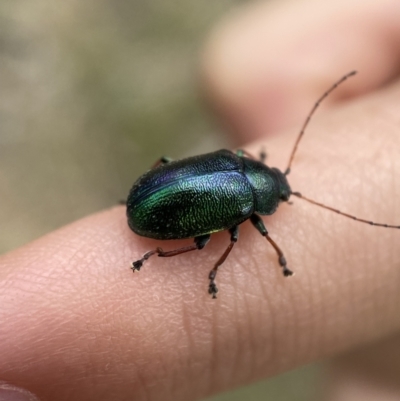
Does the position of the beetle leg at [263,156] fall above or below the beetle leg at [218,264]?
above

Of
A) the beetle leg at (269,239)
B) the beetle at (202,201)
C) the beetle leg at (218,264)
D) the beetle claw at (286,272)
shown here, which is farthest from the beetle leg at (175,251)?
the beetle claw at (286,272)

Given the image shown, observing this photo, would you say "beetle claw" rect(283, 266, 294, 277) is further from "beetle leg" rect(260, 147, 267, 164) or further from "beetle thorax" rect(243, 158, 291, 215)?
"beetle leg" rect(260, 147, 267, 164)

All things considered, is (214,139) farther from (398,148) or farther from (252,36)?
(398,148)

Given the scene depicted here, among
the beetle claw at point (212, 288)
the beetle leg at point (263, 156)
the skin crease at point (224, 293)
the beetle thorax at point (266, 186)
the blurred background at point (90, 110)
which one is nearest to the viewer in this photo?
the skin crease at point (224, 293)

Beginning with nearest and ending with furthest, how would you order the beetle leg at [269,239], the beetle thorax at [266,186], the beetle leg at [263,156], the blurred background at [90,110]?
the beetle leg at [269,239], the beetle thorax at [266,186], the beetle leg at [263,156], the blurred background at [90,110]

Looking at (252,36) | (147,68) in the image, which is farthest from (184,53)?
(252,36)

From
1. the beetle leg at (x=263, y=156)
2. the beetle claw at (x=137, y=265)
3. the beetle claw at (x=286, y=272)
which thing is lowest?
the beetle claw at (x=286, y=272)

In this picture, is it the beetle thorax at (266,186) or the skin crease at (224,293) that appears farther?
the beetle thorax at (266,186)

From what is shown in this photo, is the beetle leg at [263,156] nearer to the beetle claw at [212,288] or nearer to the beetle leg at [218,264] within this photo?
the beetle leg at [218,264]

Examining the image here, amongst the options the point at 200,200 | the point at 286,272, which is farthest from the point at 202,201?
the point at 286,272
